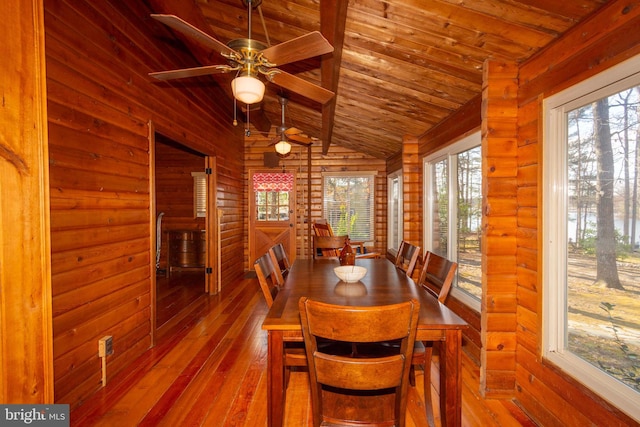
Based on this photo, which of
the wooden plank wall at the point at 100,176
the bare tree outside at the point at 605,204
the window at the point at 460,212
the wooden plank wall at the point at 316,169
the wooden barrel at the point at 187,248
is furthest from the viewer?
the wooden plank wall at the point at 316,169

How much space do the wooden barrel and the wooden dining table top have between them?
355 centimetres

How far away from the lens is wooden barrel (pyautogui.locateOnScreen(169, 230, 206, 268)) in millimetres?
5480

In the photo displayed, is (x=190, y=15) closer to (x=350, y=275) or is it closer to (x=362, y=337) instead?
(x=350, y=275)

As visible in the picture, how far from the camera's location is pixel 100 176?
7.16 feet

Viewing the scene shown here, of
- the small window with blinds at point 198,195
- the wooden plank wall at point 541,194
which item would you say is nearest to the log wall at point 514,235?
the wooden plank wall at point 541,194

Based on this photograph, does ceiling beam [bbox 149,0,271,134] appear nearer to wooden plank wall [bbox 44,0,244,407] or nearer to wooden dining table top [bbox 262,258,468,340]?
wooden plank wall [bbox 44,0,244,407]

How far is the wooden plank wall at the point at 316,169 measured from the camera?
6242 millimetres

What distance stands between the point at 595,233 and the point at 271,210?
5.40 metres

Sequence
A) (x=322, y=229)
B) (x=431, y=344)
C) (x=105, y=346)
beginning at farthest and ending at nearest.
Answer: (x=322, y=229) < (x=105, y=346) < (x=431, y=344)

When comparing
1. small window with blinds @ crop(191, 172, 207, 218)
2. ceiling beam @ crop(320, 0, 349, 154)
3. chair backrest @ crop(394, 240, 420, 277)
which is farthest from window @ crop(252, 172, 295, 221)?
chair backrest @ crop(394, 240, 420, 277)

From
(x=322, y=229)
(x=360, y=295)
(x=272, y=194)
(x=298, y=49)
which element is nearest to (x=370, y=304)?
(x=360, y=295)

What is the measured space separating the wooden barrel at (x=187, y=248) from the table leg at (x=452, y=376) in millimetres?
4848

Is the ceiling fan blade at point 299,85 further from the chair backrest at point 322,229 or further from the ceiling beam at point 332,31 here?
the chair backrest at point 322,229

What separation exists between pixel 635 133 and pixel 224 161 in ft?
15.8
